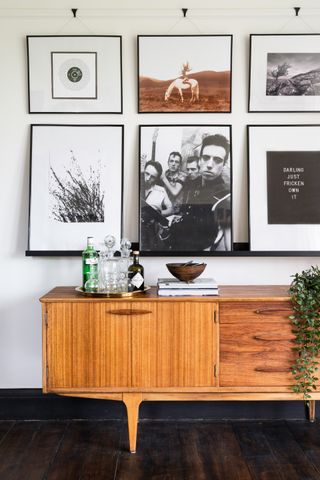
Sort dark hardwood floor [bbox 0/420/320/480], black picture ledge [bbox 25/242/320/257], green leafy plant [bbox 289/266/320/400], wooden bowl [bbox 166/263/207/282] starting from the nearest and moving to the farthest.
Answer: dark hardwood floor [bbox 0/420/320/480], green leafy plant [bbox 289/266/320/400], wooden bowl [bbox 166/263/207/282], black picture ledge [bbox 25/242/320/257]

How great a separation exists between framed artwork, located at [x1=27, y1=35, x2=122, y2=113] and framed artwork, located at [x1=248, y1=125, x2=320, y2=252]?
957 mm

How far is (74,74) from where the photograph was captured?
283cm

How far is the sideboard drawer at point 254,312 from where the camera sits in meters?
2.41

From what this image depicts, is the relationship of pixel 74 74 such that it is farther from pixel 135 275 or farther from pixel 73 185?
pixel 135 275

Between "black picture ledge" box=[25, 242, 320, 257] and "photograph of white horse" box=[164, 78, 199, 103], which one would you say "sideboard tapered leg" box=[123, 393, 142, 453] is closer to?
"black picture ledge" box=[25, 242, 320, 257]

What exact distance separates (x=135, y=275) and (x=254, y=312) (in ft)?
2.26

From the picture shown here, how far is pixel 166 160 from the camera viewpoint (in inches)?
112

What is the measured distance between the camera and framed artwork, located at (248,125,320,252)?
282 centimetres

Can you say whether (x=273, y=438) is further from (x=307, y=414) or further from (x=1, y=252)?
(x=1, y=252)

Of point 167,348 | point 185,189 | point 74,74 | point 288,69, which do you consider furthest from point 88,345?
point 288,69

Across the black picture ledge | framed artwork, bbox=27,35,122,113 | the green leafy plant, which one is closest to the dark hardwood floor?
the green leafy plant

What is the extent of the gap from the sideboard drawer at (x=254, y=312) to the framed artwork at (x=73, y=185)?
850 millimetres

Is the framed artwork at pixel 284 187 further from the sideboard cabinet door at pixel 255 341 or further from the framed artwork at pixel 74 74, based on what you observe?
the framed artwork at pixel 74 74

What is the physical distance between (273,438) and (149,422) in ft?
2.47
